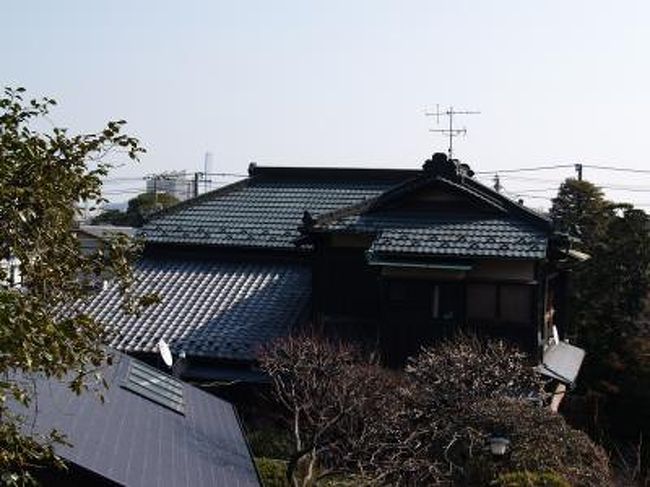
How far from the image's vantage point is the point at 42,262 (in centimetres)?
512

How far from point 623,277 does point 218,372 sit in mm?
13755

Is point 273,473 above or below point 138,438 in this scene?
below

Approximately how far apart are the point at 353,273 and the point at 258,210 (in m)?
4.93

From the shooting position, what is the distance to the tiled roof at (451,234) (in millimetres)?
17312

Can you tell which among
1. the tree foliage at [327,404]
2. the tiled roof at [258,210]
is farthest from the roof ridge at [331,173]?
the tree foliage at [327,404]

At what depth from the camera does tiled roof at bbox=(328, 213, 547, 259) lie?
1731 cm

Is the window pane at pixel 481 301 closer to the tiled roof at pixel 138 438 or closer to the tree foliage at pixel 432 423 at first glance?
the tree foliage at pixel 432 423

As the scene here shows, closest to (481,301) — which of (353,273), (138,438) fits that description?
(353,273)

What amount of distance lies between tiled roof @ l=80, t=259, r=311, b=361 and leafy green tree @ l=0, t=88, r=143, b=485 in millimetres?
12183

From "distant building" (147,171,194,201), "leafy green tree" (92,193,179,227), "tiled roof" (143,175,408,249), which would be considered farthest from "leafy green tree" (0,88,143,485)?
"leafy green tree" (92,193,179,227)

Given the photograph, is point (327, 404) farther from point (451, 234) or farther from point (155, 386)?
point (451, 234)

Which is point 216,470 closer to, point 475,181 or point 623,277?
point 475,181

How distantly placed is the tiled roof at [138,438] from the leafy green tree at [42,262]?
1759 mm

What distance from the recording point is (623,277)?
2614 cm
